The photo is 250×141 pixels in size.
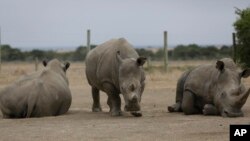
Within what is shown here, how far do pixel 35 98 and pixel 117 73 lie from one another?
1698 mm

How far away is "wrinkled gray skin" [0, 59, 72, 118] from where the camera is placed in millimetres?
13750

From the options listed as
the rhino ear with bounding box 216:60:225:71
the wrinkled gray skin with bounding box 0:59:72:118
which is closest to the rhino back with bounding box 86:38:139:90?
the wrinkled gray skin with bounding box 0:59:72:118

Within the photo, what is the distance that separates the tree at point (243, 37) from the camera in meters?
18.5

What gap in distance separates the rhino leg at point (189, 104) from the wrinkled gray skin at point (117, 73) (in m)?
1.04

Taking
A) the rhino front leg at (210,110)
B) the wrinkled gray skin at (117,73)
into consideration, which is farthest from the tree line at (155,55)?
the rhino front leg at (210,110)

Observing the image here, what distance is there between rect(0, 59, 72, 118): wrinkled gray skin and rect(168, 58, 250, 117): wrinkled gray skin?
255cm

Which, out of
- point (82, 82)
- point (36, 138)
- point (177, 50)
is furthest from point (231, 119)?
point (177, 50)

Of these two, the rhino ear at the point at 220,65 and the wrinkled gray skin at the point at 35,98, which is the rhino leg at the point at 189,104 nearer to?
the rhino ear at the point at 220,65

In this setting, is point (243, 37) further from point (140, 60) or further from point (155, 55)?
point (155, 55)

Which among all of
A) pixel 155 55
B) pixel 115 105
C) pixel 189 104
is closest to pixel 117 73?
pixel 115 105

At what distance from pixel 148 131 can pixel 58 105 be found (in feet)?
12.8

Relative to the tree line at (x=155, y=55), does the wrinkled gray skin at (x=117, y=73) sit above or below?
above

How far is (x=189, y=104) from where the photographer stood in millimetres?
13797

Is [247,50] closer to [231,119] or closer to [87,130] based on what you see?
[231,119]
